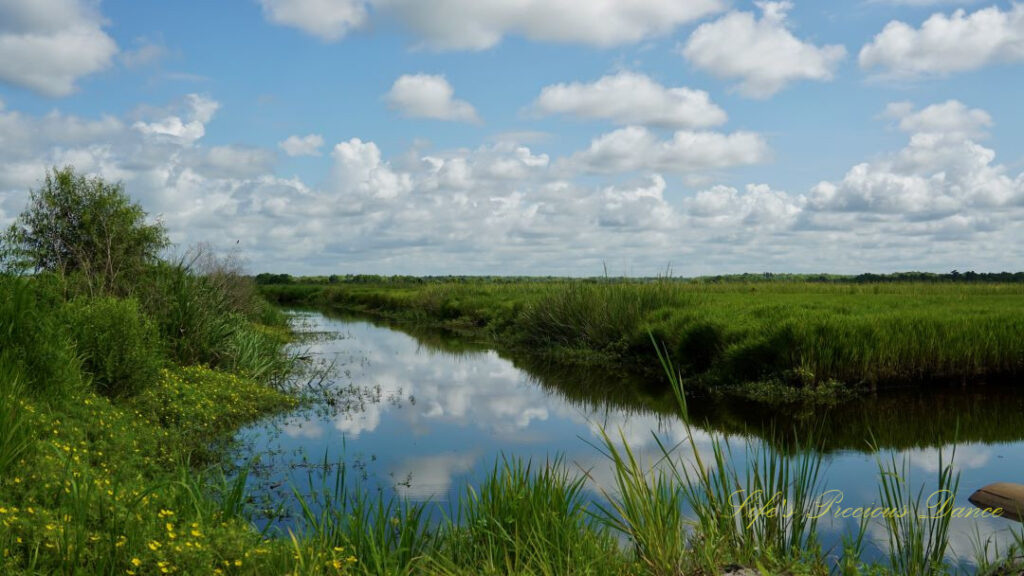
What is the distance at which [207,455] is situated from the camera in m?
9.34

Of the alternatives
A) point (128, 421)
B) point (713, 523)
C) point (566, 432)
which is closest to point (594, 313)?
point (566, 432)

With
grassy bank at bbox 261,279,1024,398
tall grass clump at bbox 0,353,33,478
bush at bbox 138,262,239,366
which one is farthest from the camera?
bush at bbox 138,262,239,366

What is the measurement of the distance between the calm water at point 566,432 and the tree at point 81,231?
5.38 meters

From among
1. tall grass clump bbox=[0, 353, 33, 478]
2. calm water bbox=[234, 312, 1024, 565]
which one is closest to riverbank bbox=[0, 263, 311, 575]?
tall grass clump bbox=[0, 353, 33, 478]

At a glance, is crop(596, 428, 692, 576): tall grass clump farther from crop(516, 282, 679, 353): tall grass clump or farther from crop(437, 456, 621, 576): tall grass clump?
crop(516, 282, 679, 353): tall grass clump

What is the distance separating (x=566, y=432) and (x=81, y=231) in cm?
1232

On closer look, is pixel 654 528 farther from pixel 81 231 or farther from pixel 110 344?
pixel 81 231

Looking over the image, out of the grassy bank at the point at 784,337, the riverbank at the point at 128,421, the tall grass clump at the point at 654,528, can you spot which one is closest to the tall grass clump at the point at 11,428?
the riverbank at the point at 128,421

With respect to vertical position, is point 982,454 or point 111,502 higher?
point 111,502

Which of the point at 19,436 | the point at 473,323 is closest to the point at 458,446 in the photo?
the point at 19,436

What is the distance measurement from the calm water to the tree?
17.7ft

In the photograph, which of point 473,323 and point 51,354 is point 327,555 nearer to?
point 51,354

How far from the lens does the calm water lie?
834cm

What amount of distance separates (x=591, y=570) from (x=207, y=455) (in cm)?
656
